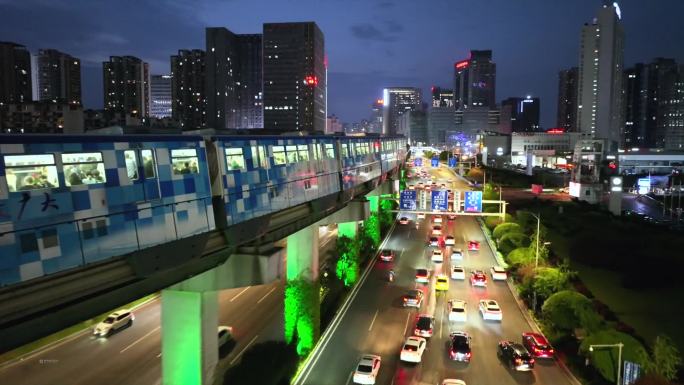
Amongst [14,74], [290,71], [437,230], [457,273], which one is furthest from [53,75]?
[457,273]

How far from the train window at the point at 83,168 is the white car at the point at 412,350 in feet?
48.0

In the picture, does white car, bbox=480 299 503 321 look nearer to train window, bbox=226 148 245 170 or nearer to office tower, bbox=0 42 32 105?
train window, bbox=226 148 245 170

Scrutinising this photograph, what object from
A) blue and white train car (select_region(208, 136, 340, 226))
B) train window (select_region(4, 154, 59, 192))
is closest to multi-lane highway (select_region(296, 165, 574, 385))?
blue and white train car (select_region(208, 136, 340, 226))

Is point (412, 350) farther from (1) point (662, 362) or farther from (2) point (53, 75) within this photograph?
(2) point (53, 75)

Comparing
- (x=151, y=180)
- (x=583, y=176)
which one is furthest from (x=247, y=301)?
(x=583, y=176)

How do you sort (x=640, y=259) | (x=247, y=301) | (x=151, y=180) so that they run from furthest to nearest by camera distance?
(x=640, y=259)
(x=247, y=301)
(x=151, y=180)

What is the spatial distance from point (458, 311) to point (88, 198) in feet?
69.4

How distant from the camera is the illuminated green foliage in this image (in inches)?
895

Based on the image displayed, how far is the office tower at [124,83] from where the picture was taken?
173625 mm

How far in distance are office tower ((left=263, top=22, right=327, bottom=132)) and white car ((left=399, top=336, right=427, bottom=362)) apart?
147 m

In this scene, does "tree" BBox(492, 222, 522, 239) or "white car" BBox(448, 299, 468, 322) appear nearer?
"white car" BBox(448, 299, 468, 322)

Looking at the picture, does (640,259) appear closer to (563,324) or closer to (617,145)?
(563,324)

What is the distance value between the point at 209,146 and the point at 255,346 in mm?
11204

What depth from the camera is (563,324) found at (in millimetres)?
23688
